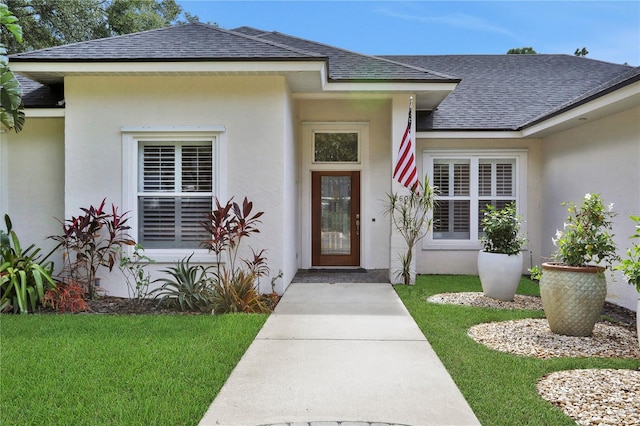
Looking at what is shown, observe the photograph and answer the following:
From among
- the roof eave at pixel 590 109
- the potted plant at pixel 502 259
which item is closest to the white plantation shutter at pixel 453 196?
the roof eave at pixel 590 109

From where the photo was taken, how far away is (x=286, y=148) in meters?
8.18

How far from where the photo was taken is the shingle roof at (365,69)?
851 cm

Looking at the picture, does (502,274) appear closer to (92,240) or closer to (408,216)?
(408,216)

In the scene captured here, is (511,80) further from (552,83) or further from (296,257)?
(296,257)

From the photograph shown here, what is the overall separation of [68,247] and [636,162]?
906 cm

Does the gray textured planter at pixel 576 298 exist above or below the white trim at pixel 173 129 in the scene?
below

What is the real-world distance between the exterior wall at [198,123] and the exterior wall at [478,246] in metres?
4.15

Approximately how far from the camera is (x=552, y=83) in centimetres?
1275

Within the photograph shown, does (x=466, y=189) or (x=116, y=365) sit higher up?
(x=466, y=189)

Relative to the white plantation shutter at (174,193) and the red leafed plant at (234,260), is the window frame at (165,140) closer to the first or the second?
the white plantation shutter at (174,193)

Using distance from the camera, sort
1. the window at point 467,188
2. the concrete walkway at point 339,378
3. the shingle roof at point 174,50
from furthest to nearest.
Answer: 1. the window at point 467,188
2. the shingle roof at point 174,50
3. the concrete walkway at point 339,378

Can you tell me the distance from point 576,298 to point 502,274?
6.97 ft

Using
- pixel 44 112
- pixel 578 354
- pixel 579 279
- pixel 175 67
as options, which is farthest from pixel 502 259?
pixel 44 112

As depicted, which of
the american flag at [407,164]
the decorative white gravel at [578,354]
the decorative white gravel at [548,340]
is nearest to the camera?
the decorative white gravel at [578,354]
